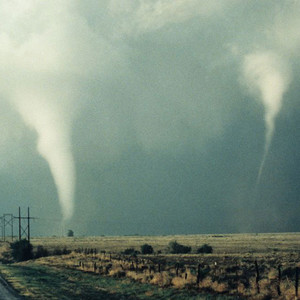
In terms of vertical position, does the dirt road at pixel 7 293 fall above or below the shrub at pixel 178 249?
above

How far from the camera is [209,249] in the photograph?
290ft

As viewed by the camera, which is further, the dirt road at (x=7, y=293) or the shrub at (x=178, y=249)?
the shrub at (x=178, y=249)

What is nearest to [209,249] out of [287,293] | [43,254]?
[43,254]

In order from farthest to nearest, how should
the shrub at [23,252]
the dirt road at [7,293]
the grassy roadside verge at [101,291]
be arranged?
the shrub at [23,252], the grassy roadside verge at [101,291], the dirt road at [7,293]

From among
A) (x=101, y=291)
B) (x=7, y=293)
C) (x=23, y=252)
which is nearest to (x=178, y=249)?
(x=23, y=252)

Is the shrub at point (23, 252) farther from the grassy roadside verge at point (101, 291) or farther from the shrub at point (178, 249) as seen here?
the grassy roadside verge at point (101, 291)

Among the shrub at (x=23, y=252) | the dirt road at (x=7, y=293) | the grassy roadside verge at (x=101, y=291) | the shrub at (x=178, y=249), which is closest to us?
the dirt road at (x=7, y=293)

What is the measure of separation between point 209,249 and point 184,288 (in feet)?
198

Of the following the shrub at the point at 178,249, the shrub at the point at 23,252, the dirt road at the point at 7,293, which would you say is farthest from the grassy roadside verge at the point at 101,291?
the shrub at the point at 178,249

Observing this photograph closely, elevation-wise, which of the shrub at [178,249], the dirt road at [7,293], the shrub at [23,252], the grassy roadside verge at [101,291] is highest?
the dirt road at [7,293]

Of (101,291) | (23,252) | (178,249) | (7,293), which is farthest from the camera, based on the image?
(178,249)

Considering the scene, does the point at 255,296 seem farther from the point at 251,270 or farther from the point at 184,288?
the point at 251,270

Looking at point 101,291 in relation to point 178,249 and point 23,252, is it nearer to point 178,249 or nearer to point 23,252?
point 23,252

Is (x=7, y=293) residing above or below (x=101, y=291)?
above
